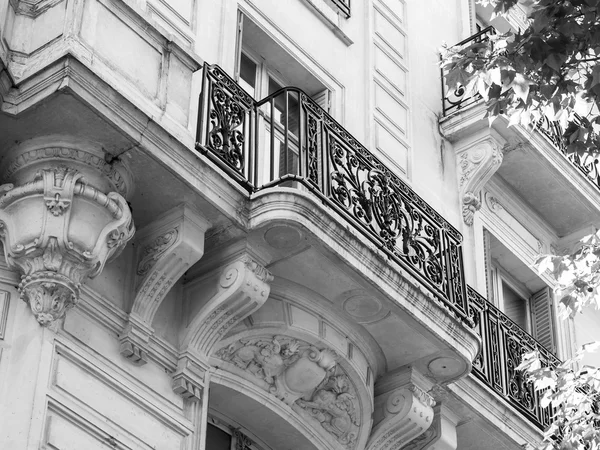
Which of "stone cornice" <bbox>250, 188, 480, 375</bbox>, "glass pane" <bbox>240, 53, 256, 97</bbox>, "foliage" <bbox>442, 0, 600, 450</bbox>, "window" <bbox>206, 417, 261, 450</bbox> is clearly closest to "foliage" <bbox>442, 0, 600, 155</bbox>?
"foliage" <bbox>442, 0, 600, 450</bbox>

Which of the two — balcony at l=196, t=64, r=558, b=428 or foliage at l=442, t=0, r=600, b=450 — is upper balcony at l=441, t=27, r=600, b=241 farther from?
foliage at l=442, t=0, r=600, b=450

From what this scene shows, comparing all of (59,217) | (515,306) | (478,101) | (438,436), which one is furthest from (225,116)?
(515,306)

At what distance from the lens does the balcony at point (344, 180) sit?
38.9 ft

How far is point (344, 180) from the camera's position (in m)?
12.7

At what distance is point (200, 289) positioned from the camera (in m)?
11.6

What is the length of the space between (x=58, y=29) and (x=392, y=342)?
3752 mm

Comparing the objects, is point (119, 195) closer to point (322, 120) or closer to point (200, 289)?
point (200, 289)

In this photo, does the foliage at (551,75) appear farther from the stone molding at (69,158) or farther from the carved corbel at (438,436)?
the stone molding at (69,158)

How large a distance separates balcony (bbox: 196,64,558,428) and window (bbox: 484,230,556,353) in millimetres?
2164

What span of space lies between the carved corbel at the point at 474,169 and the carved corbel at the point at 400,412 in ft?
10.8

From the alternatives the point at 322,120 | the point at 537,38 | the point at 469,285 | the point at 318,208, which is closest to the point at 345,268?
the point at 318,208

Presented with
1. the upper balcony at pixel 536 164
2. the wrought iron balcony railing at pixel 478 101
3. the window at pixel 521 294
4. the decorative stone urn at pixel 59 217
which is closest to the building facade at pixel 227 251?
the decorative stone urn at pixel 59 217

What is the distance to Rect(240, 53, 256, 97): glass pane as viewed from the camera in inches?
559

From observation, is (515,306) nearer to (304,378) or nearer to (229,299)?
(304,378)
